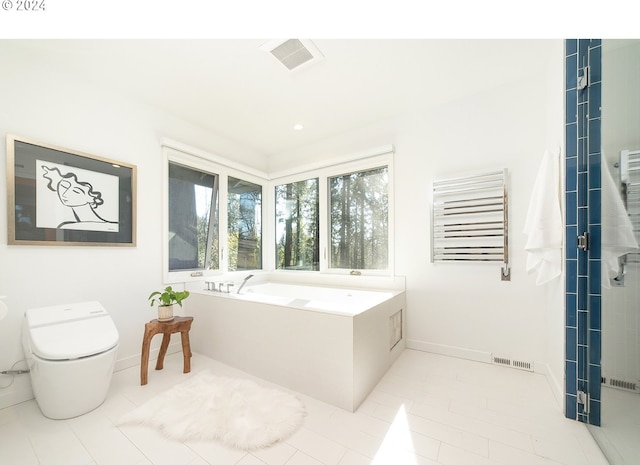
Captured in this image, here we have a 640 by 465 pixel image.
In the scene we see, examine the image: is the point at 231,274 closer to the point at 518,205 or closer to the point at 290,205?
the point at 290,205

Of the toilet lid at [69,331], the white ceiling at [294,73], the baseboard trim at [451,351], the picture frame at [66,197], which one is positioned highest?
the white ceiling at [294,73]

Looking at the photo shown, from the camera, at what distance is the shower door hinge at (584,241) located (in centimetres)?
146

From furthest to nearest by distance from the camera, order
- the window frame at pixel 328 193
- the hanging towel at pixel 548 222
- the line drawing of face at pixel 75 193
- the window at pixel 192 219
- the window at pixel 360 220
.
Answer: the window at pixel 360 220, the window frame at pixel 328 193, the window at pixel 192 219, the line drawing of face at pixel 75 193, the hanging towel at pixel 548 222

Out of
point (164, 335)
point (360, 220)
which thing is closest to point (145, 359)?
point (164, 335)

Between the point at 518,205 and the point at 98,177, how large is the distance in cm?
368

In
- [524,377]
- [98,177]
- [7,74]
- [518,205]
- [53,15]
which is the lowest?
[524,377]

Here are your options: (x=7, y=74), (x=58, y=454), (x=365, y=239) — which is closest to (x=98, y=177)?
(x=7, y=74)

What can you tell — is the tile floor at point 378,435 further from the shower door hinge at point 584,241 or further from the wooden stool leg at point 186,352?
the shower door hinge at point 584,241

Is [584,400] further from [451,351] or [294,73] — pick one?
[294,73]

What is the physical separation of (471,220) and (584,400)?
56.8 inches

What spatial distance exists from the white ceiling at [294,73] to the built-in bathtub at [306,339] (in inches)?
75.4

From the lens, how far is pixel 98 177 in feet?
7.14

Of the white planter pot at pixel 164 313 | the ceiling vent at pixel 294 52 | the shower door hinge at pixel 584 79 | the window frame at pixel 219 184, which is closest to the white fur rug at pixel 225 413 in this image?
the white planter pot at pixel 164 313

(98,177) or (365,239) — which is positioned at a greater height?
(98,177)
